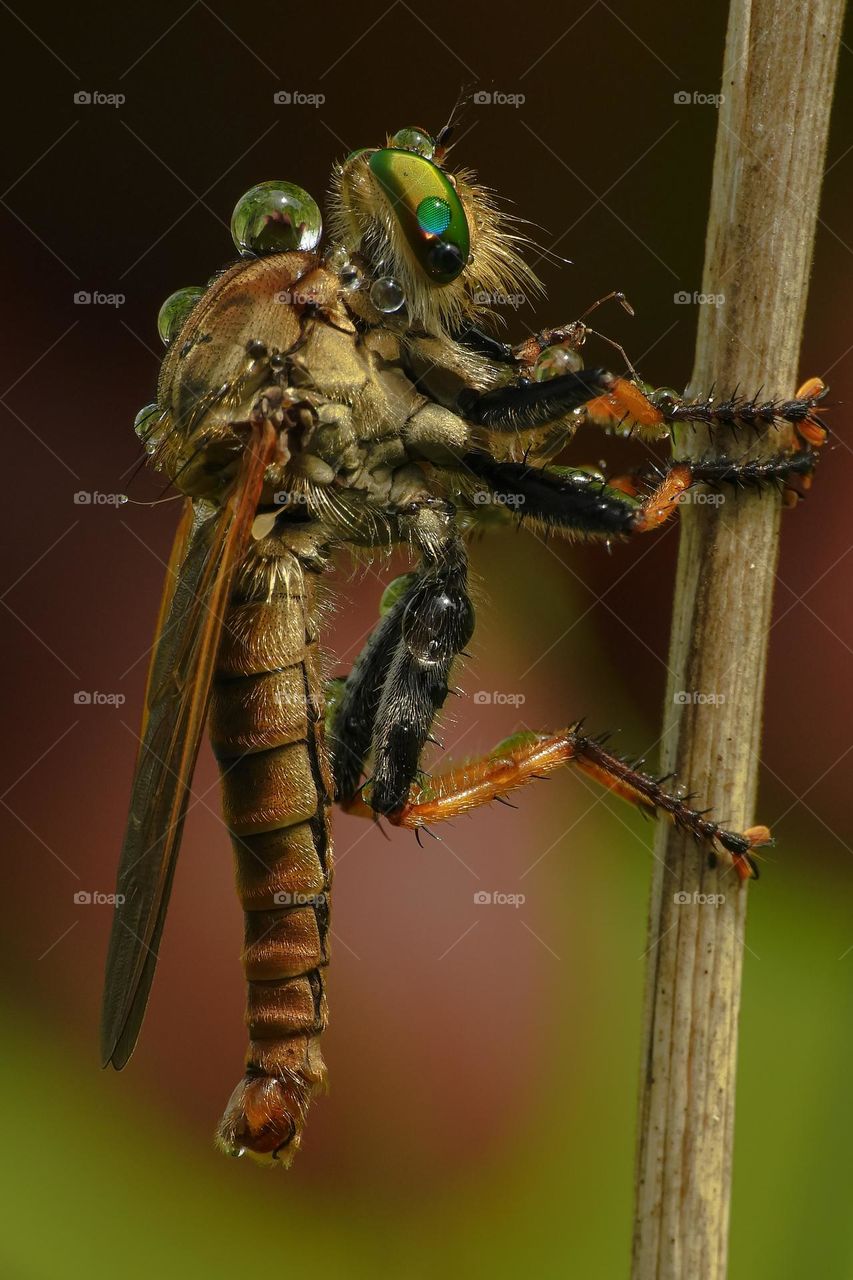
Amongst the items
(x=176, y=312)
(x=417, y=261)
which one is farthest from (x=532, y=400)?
(x=176, y=312)

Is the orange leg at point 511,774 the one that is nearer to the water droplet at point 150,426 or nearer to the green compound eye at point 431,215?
the water droplet at point 150,426

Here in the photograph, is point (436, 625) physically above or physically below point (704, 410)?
below

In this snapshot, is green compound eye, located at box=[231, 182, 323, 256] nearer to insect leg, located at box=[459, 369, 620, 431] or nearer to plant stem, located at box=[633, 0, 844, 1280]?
insect leg, located at box=[459, 369, 620, 431]

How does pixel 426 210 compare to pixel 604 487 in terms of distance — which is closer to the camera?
pixel 426 210

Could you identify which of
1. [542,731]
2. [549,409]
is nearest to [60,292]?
[549,409]

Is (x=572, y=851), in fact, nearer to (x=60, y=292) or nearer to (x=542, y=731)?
(x=542, y=731)

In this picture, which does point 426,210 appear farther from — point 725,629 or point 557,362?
point 725,629

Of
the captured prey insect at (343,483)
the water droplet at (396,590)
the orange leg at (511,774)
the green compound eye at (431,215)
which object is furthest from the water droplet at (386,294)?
the orange leg at (511,774)
